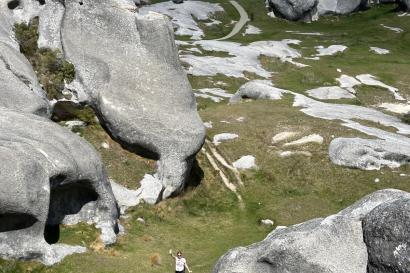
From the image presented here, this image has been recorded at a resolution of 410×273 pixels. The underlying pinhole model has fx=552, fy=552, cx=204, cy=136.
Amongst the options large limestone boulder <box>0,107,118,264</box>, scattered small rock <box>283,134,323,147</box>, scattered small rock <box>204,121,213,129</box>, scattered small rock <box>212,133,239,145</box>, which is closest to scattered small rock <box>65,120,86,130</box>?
large limestone boulder <box>0,107,118,264</box>

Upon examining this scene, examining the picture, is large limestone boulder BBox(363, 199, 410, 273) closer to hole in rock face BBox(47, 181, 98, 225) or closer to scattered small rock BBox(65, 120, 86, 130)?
hole in rock face BBox(47, 181, 98, 225)

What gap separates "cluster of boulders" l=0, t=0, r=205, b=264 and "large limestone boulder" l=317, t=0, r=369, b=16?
146 meters

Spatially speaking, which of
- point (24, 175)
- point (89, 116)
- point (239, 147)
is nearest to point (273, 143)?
point (239, 147)

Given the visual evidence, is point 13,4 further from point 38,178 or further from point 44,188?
point 44,188

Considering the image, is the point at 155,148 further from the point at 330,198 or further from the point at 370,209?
the point at 370,209

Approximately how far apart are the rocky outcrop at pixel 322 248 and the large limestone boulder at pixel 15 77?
21545 mm

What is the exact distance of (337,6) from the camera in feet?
620

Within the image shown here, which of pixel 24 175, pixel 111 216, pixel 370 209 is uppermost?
pixel 370 209

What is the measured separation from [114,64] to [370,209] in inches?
1201

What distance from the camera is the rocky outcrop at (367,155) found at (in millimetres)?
51594

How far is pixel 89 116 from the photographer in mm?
47281

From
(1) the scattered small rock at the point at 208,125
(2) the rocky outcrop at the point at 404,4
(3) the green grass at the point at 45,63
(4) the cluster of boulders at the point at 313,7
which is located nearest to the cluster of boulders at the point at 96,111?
(3) the green grass at the point at 45,63

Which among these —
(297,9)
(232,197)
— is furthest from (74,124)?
(297,9)

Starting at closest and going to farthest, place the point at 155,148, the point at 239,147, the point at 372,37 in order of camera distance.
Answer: the point at 155,148 < the point at 239,147 < the point at 372,37
